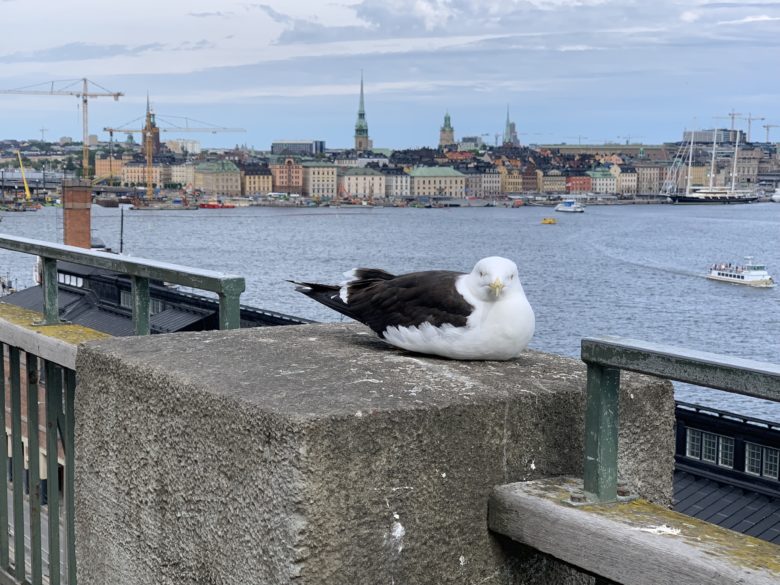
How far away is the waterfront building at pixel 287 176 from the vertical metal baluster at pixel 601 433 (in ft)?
430

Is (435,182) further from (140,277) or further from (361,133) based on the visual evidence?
(140,277)

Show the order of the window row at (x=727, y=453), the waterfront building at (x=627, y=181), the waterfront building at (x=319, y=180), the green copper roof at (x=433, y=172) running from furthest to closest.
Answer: the waterfront building at (x=627, y=181) < the green copper roof at (x=433, y=172) < the waterfront building at (x=319, y=180) < the window row at (x=727, y=453)

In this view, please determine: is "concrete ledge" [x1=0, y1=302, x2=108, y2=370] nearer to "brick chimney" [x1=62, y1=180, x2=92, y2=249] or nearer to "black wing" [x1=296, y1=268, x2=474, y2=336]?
"black wing" [x1=296, y1=268, x2=474, y2=336]

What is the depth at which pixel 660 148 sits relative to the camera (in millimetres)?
177000

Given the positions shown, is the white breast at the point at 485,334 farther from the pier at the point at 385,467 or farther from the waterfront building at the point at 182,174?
the waterfront building at the point at 182,174

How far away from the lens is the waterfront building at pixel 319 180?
13212cm

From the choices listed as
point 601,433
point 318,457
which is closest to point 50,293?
point 318,457

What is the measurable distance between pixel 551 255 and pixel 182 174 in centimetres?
8450

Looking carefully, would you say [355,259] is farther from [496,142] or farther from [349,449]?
[496,142]

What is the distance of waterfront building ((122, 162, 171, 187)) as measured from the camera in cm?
13500

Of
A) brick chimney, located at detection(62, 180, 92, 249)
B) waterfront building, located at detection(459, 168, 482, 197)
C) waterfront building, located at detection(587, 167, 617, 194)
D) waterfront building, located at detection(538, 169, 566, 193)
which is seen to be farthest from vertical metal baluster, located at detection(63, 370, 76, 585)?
waterfront building, located at detection(587, 167, 617, 194)

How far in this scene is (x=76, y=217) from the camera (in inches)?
1551

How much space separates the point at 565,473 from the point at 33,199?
114440 millimetres

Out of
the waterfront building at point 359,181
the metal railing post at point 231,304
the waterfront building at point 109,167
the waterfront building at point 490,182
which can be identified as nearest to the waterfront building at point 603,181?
the waterfront building at point 490,182
